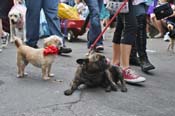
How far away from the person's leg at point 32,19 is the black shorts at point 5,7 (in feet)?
8.75

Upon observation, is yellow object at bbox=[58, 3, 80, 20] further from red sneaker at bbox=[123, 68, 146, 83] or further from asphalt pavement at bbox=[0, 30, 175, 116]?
red sneaker at bbox=[123, 68, 146, 83]

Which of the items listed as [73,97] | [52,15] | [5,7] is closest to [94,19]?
[52,15]

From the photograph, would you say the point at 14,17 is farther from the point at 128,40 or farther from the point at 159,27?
the point at 128,40

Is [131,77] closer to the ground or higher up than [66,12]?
closer to the ground

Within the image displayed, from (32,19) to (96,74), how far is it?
2375mm

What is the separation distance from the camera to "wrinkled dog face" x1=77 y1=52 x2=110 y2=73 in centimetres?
518

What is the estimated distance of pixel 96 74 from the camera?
5.32 meters

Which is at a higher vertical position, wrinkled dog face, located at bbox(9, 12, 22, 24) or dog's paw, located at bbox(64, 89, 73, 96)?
wrinkled dog face, located at bbox(9, 12, 22, 24)

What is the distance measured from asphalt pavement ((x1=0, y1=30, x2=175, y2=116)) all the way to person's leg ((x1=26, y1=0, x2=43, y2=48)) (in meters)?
0.75

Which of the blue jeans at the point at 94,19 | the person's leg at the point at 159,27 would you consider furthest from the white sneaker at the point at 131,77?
the person's leg at the point at 159,27

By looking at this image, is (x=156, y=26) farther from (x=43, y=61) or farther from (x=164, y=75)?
(x=43, y=61)

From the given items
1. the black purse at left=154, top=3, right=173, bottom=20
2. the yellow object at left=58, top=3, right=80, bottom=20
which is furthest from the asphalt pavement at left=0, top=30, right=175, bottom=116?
the yellow object at left=58, top=3, right=80, bottom=20

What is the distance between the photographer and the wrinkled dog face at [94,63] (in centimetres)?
518

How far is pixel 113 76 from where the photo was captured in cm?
560
